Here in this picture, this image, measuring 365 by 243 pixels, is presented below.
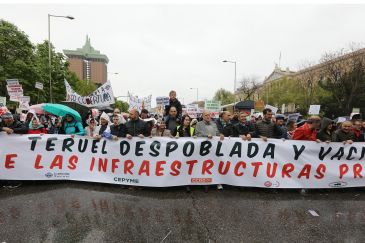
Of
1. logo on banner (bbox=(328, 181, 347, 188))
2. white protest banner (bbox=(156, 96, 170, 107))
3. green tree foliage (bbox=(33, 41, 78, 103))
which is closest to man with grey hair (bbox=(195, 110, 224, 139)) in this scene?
logo on banner (bbox=(328, 181, 347, 188))

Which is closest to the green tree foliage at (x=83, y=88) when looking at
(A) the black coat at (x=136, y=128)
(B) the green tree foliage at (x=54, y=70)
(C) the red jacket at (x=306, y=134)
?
(B) the green tree foliage at (x=54, y=70)

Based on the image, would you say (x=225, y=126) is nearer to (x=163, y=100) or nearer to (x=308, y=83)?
(x=163, y=100)

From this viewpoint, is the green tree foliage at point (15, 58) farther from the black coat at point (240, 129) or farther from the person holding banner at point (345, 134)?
the person holding banner at point (345, 134)

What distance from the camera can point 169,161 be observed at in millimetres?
5477

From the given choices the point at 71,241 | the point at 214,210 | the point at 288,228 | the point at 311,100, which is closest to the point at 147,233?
the point at 71,241

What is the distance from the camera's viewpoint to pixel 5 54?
29.8m

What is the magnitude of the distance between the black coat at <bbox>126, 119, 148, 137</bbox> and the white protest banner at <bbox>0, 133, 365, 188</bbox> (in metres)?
0.33

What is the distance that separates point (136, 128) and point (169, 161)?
1053 mm

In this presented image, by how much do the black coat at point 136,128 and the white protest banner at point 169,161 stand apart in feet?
1.07

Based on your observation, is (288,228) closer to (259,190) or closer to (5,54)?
(259,190)

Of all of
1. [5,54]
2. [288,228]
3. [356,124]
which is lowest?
[288,228]

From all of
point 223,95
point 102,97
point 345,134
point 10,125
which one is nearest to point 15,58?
point 102,97

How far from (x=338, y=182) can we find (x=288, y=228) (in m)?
2.41

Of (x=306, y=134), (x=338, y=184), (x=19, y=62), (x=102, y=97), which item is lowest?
(x=338, y=184)
